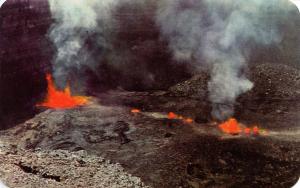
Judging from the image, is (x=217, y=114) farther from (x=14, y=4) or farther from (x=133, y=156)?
(x=14, y=4)

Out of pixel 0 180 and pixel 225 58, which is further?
pixel 0 180

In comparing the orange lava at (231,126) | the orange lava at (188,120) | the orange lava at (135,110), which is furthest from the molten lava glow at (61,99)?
the orange lava at (231,126)

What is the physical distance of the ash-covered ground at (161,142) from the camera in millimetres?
2777

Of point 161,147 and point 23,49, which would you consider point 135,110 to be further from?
point 23,49

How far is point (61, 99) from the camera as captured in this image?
9.45 ft

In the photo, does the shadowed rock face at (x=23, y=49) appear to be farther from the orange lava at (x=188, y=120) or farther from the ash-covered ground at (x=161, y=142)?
the orange lava at (x=188, y=120)

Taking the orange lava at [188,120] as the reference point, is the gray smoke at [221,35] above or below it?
above

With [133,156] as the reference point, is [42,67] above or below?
above

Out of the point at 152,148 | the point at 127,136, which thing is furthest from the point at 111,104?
the point at 152,148

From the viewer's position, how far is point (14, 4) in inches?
109

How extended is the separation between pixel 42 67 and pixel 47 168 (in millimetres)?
824

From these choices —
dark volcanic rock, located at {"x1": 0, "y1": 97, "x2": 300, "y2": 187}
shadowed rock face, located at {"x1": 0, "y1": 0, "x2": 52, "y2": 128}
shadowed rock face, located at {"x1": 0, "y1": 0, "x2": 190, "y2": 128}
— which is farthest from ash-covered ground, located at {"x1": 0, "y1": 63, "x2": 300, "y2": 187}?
shadowed rock face, located at {"x1": 0, "y1": 0, "x2": 52, "y2": 128}

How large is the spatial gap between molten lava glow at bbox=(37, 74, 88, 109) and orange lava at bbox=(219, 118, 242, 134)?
1105 millimetres

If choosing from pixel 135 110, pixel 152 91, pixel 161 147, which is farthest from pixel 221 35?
pixel 161 147
